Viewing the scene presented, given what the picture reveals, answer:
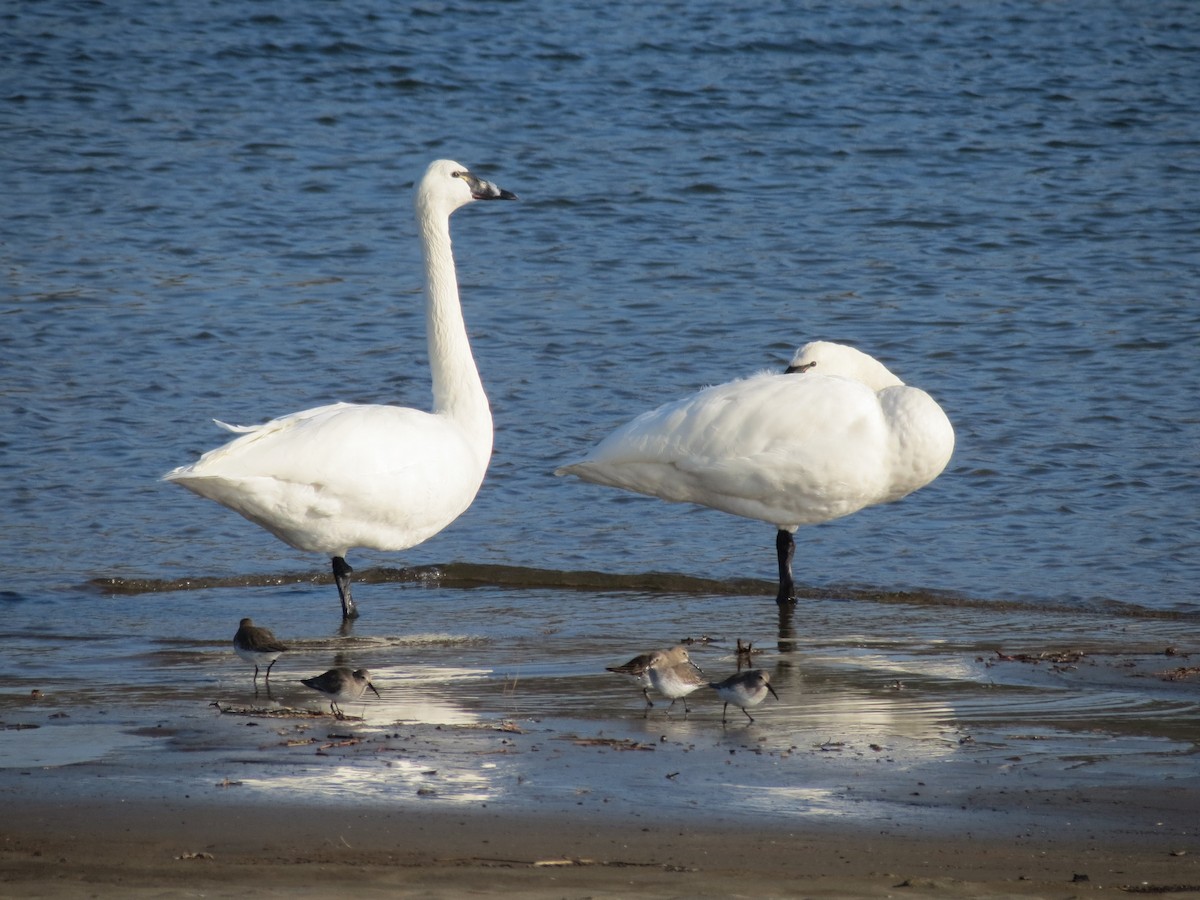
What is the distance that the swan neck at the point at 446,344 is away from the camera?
827cm

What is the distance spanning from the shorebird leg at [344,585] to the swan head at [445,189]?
77.1 inches

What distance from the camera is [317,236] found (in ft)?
50.7

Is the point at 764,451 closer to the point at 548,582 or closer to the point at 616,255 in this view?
the point at 548,582

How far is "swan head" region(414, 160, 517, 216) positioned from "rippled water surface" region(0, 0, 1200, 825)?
1873mm

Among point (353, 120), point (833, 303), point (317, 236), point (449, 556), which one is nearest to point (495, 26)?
point (353, 120)

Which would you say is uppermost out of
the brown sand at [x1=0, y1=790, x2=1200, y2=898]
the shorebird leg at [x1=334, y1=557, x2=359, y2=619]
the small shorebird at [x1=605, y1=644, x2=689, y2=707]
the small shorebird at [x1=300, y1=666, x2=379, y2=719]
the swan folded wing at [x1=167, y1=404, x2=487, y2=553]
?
the swan folded wing at [x1=167, y1=404, x2=487, y2=553]

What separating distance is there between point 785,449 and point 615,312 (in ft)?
17.4

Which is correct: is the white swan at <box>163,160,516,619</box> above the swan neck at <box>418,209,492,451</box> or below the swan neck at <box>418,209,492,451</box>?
below

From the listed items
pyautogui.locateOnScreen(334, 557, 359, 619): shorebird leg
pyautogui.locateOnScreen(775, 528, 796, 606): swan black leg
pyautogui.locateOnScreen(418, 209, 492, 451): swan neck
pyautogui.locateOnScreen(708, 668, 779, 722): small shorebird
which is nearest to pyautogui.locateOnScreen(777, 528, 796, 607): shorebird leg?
pyautogui.locateOnScreen(775, 528, 796, 606): swan black leg

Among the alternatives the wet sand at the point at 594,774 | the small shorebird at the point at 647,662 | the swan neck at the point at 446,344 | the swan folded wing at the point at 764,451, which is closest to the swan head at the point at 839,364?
the swan folded wing at the point at 764,451

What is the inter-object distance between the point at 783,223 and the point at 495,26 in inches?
309

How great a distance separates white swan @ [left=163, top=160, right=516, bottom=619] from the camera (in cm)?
737

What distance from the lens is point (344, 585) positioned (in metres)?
7.90

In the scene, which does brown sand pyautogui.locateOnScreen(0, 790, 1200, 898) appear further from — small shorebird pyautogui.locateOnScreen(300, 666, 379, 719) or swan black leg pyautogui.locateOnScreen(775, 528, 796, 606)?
swan black leg pyautogui.locateOnScreen(775, 528, 796, 606)
